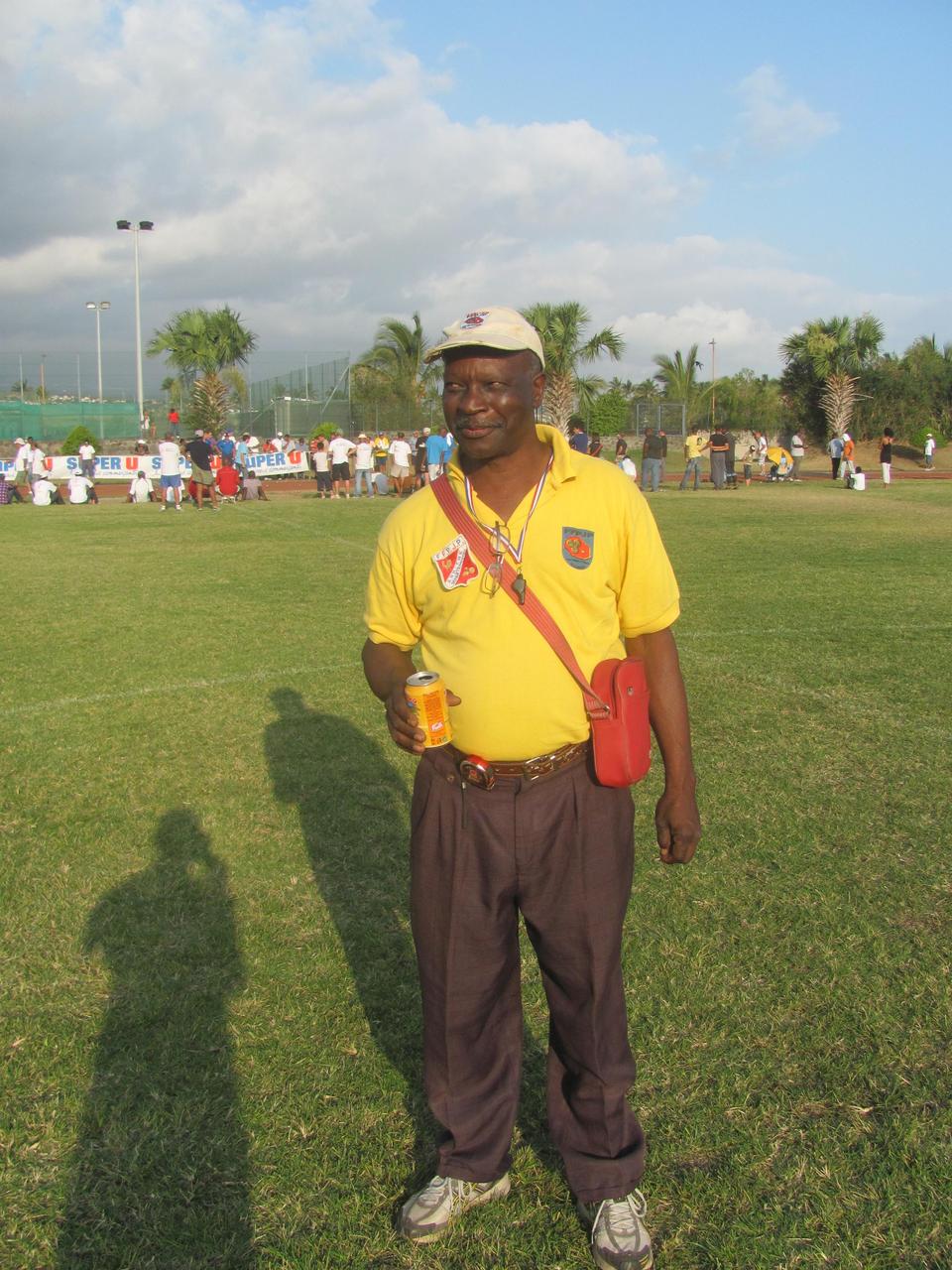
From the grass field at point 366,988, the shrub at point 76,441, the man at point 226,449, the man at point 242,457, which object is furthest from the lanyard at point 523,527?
the shrub at point 76,441

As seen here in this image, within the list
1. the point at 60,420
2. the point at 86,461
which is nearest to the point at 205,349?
the point at 60,420

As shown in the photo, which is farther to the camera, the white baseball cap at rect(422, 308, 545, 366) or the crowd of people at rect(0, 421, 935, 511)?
the crowd of people at rect(0, 421, 935, 511)

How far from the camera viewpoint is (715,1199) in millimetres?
2736

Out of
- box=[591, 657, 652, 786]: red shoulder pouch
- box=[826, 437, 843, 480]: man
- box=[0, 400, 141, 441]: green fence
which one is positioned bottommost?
box=[591, 657, 652, 786]: red shoulder pouch

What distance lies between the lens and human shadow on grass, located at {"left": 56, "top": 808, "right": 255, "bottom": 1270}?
105 inches

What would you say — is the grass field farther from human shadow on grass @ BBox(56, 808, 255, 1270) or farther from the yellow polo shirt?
the yellow polo shirt

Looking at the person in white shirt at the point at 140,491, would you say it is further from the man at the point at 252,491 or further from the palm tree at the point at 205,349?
the palm tree at the point at 205,349

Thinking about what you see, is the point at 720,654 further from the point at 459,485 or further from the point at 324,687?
the point at 459,485

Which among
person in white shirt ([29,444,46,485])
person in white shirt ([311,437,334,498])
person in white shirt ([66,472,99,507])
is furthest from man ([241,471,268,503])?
person in white shirt ([29,444,46,485])

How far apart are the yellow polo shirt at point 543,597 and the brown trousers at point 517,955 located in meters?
0.14

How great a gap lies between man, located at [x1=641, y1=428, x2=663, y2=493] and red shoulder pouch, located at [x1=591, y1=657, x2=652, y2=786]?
1052 inches

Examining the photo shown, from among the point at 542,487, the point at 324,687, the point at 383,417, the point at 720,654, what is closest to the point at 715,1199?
the point at 542,487

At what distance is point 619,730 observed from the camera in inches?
97.6

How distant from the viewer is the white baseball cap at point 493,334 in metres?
2.38
